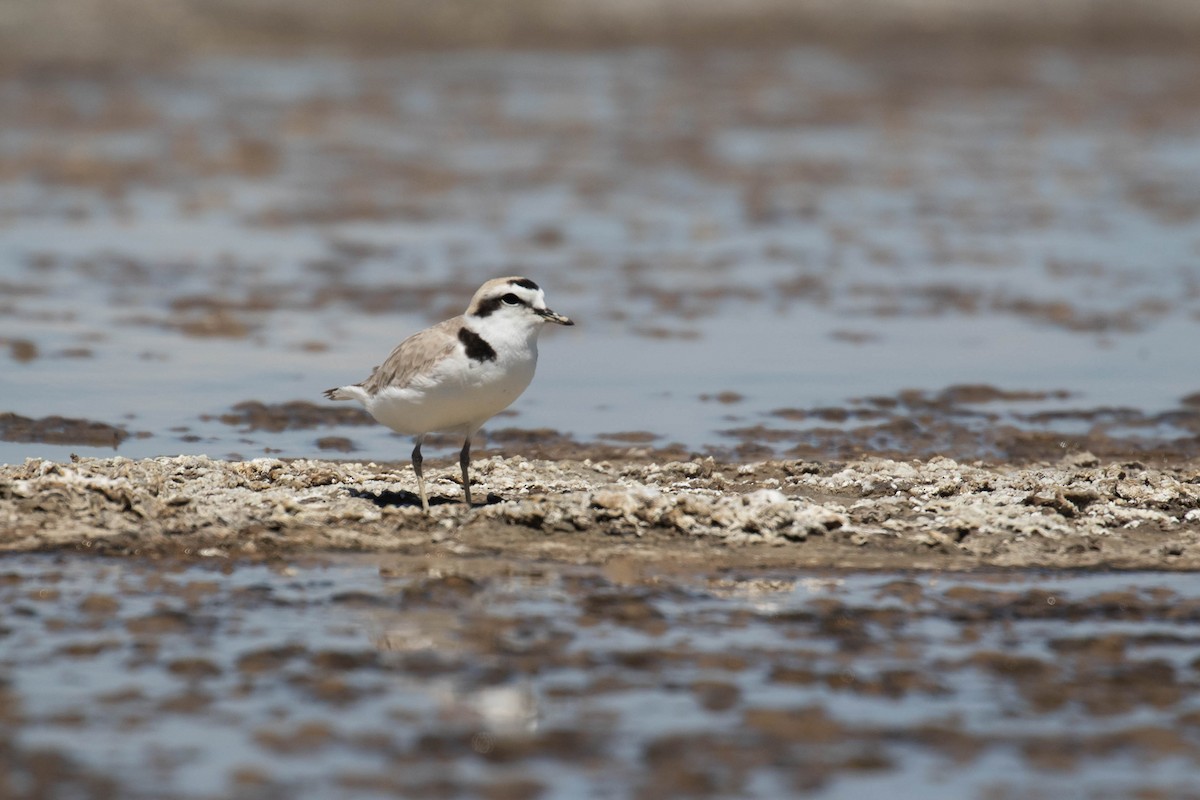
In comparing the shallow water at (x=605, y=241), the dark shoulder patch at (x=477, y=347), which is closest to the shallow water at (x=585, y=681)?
the dark shoulder patch at (x=477, y=347)

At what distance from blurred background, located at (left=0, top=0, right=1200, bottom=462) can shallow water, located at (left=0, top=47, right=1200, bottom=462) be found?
66 mm

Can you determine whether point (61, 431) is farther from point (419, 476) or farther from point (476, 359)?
point (476, 359)

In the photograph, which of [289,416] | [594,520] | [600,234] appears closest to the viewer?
[594,520]

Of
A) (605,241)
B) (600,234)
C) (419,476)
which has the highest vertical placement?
(600,234)

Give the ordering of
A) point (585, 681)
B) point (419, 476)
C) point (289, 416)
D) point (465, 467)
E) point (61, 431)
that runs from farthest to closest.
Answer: point (289, 416), point (61, 431), point (465, 467), point (419, 476), point (585, 681)

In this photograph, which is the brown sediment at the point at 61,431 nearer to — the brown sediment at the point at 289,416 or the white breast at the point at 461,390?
the brown sediment at the point at 289,416

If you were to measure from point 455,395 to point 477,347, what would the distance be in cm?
26

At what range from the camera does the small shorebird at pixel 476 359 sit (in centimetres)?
853

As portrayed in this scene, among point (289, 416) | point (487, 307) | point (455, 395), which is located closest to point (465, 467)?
point (455, 395)

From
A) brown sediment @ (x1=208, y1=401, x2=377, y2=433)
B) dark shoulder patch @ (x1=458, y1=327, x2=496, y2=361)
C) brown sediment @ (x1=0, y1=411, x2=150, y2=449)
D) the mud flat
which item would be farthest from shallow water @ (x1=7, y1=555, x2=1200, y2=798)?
brown sediment @ (x1=208, y1=401, x2=377, y2=433)

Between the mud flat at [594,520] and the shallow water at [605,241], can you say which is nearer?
the mud flat at [594,520]

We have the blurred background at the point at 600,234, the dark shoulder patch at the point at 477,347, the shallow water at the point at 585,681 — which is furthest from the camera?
the blurred background at the point at 600,234

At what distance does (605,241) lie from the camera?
19.3 metres

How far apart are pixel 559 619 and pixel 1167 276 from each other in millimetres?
12051
